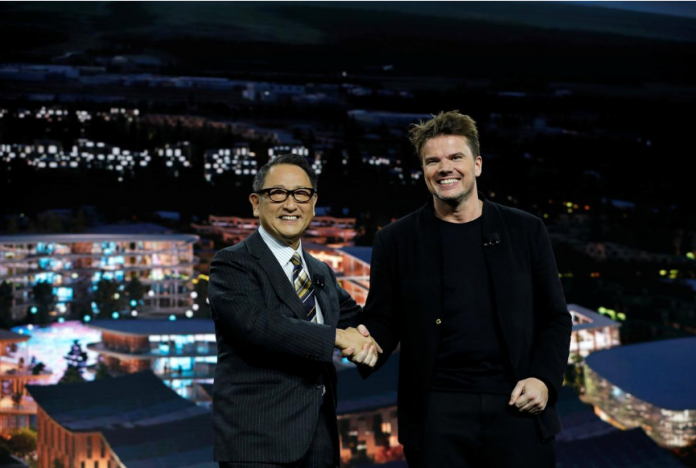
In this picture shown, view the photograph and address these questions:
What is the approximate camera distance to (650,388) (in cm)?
705

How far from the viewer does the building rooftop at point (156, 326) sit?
7.42 metres

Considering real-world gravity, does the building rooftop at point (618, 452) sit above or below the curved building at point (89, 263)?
below

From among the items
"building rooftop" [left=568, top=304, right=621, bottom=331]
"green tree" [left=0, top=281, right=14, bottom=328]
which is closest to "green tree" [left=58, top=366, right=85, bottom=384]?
"green tree" [left=0, top=281, right=14, bottom=328]

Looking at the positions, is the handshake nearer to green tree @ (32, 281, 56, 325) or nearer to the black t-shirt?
the black t-shirt

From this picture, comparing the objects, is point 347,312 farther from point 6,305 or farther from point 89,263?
point 6,305

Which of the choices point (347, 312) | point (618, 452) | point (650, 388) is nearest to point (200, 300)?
point (618, 452)

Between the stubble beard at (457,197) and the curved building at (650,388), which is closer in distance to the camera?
Result: the stubble beard at (457,197)

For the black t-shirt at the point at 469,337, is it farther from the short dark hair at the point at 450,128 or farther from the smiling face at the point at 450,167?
the short dark hair at the point at 450,128

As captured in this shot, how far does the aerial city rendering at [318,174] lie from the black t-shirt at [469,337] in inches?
195

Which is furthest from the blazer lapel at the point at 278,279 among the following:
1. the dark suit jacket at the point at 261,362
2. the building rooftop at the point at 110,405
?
the building rooftop at the point at 110,405

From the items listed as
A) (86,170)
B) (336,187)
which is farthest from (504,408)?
Result: (86,170)

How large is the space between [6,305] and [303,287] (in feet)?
20.0

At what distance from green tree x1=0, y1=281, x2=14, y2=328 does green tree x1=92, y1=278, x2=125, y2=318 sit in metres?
0.71

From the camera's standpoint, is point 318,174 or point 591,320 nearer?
point 318,174
